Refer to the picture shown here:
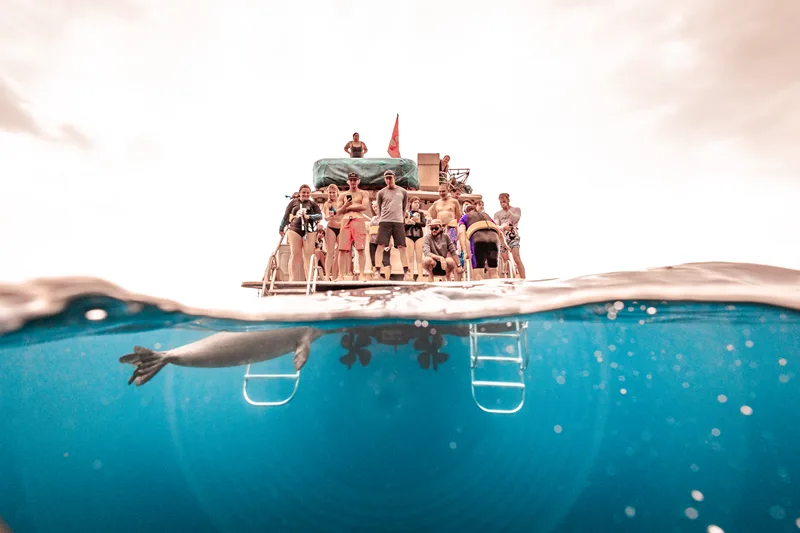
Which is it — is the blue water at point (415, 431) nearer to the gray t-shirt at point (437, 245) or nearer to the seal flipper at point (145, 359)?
the seal flipper at point (145, 359)

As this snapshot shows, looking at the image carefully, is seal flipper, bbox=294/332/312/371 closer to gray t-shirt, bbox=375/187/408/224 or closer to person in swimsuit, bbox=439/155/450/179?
gray t-shirt, bbox=375/187/408/224

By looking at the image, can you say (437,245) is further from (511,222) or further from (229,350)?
(229,350)

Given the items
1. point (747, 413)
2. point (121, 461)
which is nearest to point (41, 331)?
point (121, 461)

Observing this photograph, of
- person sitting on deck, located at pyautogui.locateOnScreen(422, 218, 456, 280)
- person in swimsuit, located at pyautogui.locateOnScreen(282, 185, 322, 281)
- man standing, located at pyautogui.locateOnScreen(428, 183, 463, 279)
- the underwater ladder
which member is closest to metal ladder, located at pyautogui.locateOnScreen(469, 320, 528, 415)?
the underwater ladder

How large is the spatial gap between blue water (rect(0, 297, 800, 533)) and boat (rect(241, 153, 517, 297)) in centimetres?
102

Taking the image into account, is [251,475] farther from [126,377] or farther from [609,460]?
[609,460]

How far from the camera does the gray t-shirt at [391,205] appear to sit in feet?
26.0

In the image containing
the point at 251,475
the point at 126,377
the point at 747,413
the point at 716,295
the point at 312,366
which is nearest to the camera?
the point at 716,295

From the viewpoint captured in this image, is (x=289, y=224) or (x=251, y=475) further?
(x=251, y=475)

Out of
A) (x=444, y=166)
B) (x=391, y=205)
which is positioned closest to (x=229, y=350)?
(x=391, y=205)

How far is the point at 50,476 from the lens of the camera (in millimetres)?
14086

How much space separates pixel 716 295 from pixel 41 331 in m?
12.1

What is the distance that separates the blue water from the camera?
9539 millimetres

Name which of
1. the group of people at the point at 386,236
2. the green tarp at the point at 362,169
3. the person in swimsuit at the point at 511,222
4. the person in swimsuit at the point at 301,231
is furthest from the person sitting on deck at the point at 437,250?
the green tarp at the point at 362,169
